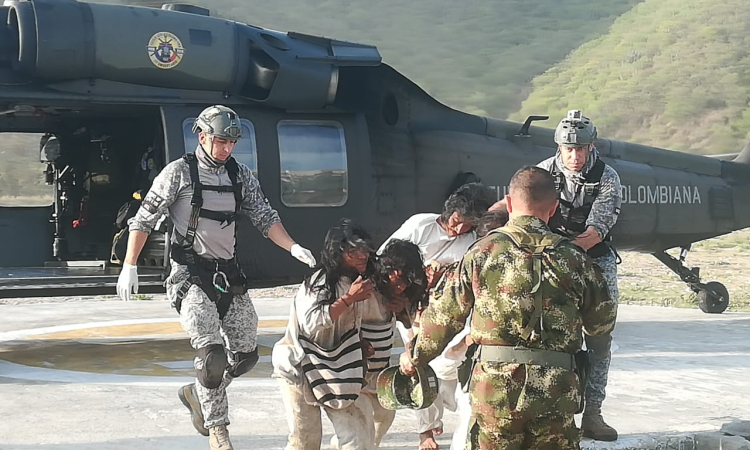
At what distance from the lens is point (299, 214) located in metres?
7.69

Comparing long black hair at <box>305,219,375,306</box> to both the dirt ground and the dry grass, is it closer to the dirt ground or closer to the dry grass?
the dirt ground

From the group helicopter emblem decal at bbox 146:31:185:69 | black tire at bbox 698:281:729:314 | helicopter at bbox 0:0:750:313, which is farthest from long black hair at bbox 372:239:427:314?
black tire at bbox 698:281:729:314

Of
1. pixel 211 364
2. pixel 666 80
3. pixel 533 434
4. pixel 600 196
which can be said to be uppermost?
pixel 666 80

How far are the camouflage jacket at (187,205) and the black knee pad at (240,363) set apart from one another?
517 millimetres

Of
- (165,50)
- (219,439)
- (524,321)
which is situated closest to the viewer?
(524,321)

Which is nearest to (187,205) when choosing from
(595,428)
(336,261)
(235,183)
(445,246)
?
(235,183)

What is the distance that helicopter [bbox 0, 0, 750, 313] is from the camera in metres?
7.04

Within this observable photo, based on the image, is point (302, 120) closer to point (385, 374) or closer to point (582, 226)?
point (582, 226)

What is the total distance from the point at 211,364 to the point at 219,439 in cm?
39

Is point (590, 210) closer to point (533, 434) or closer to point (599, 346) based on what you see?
point (599, 346)

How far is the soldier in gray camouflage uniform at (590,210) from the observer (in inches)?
198

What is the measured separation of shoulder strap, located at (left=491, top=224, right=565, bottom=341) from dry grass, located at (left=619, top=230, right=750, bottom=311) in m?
10.2

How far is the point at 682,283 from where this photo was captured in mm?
16344

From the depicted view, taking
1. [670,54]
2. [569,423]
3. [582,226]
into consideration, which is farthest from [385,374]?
[670,54]
